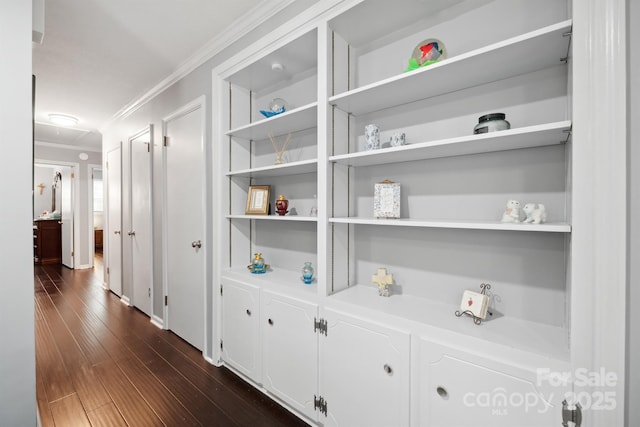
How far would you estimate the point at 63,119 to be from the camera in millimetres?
4137

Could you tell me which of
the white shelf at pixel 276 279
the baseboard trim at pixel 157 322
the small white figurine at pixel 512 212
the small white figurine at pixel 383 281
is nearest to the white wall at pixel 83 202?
the baseboard trim at pixel 157 322

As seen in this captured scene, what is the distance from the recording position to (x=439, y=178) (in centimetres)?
149

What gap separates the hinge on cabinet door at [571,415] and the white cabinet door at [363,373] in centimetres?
52

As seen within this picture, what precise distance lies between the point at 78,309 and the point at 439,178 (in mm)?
4421

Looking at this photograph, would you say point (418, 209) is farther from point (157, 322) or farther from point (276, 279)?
point (157, 322)

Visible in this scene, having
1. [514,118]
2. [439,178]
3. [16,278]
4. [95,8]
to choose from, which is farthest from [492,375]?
[95,8]

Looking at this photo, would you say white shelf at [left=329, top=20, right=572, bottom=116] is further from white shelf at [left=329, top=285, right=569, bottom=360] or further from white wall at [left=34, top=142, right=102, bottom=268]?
white wall at [left=34, top=142, right=102, bottom=268]

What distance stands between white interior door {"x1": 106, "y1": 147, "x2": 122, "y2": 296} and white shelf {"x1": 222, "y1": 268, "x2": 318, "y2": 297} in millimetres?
2795

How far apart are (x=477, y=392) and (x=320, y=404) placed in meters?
0.88

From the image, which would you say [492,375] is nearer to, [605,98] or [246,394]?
[605,98]

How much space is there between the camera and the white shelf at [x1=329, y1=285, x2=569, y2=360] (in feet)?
3.39

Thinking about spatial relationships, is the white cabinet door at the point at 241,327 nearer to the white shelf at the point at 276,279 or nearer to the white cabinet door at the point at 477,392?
the white shelf at the point at 276,279

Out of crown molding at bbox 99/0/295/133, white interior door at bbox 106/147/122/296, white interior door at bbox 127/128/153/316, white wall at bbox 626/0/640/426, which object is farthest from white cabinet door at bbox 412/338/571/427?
white interior door at bbox 106/147/122/296

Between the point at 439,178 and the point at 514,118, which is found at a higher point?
the point at 514,118
